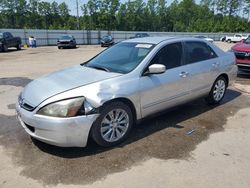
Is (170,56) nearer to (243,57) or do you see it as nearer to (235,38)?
(243,57)

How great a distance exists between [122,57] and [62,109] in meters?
1.70

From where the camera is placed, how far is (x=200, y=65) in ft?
16.9

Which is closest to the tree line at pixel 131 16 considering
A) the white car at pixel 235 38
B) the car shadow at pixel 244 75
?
the white car at pixel 235 38

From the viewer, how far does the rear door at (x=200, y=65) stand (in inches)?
196

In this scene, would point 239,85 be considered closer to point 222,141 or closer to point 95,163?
point 222,141

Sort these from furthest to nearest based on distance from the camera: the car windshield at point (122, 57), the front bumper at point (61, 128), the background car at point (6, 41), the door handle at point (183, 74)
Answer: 1. the background car at point (6, 41)
2. the door handle at point (183, 74)
3. the car windshield at point (122, 57)
4. the front bumper at point (61, 128)

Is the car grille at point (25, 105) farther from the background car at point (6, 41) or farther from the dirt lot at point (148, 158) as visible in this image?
the background car at point (6, 41)

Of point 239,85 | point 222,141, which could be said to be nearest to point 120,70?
point 222,141

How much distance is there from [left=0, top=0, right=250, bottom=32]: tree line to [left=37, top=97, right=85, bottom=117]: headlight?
60.5 meters

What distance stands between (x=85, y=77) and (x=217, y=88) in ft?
10.6

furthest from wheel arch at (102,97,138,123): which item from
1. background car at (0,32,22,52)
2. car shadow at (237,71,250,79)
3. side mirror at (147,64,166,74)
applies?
background car at (0,32,22,52)

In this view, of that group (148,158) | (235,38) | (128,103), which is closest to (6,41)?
(128,103)

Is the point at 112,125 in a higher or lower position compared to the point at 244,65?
lower

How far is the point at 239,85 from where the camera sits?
8.04m
